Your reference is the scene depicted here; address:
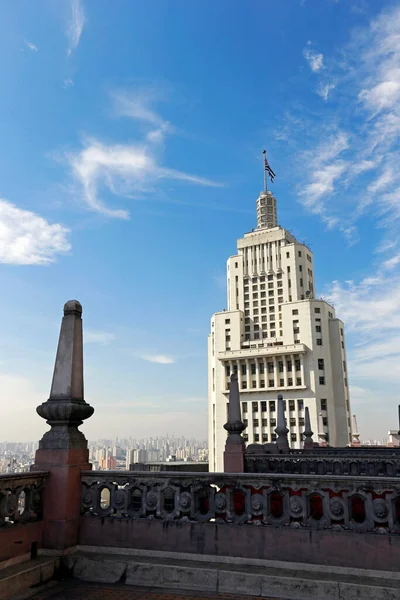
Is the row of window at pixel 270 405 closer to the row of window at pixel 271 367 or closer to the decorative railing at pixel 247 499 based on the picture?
the row of window at pixel 271 367

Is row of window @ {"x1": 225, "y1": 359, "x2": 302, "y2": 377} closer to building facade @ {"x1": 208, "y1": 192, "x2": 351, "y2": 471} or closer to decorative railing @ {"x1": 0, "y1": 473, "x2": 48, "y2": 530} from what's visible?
building facade @ {"x1": 208, "y1": 192, "x2": 351, "y2": 471}

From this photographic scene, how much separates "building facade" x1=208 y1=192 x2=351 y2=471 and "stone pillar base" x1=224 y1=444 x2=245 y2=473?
2336 inches

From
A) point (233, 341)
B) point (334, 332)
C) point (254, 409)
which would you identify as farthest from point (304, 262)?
point (254, 409)

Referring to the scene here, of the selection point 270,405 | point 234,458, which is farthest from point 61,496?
point 270,405

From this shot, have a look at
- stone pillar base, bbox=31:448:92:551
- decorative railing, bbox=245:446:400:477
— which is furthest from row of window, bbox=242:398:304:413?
stone pillar base, bbox=31:448:92:551

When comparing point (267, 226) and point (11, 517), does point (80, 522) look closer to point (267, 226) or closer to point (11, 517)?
point (11, 517)

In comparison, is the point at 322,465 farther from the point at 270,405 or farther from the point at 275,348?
the point at 270,405

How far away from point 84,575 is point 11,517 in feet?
3.80

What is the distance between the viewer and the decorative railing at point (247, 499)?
5.19m

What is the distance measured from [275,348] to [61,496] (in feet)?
240

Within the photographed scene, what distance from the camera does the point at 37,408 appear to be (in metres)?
6.55

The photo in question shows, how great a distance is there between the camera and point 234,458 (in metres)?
12.2

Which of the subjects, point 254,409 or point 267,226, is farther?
point 267,226

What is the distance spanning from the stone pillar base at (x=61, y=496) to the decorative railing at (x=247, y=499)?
183 millimetres
